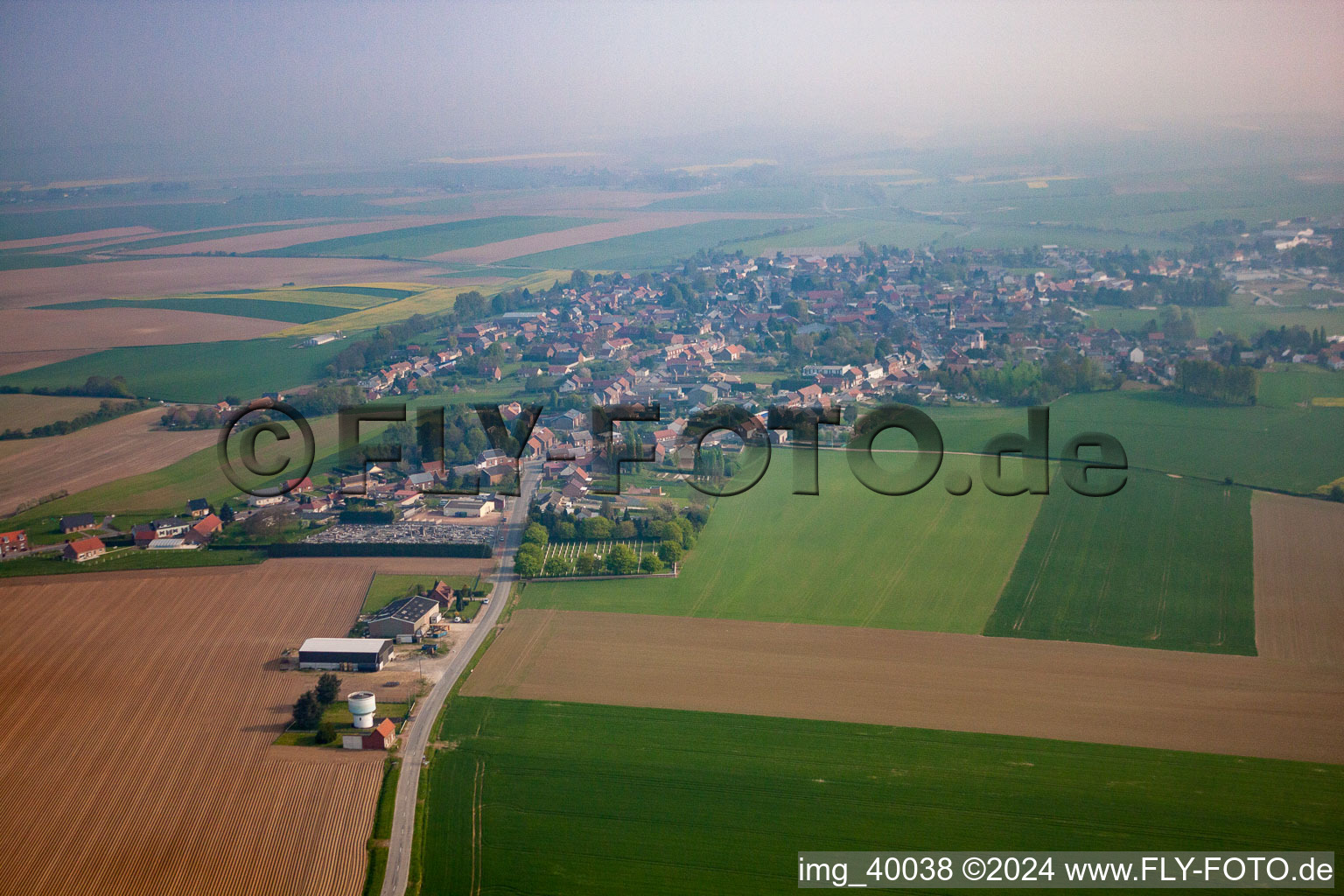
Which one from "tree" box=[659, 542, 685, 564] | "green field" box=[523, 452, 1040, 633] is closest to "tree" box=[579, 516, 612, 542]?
"tree" box=[659, 542, 685, 564]

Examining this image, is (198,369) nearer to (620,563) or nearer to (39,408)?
(39,408)

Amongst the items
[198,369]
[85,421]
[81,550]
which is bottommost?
[81,550]

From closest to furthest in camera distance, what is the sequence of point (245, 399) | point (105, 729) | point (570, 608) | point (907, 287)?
point (105, 729) < point (570, 608) < point (245, 399) < point (907, 287)

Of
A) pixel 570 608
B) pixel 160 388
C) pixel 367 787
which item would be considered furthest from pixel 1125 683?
pixel 160 388

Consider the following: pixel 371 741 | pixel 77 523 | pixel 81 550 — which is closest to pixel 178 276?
pixel 77 523

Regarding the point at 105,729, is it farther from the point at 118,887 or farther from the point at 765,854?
the point at 765,854
